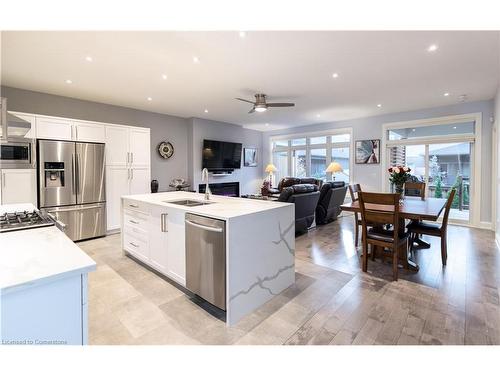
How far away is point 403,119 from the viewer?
607 cm

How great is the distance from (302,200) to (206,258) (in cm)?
258

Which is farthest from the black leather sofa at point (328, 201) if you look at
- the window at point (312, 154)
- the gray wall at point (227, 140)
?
the gray wall at point (227, 140)

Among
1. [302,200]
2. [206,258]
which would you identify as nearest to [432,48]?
[302,200]

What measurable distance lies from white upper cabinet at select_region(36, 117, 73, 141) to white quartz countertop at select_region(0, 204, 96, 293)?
10.7ft

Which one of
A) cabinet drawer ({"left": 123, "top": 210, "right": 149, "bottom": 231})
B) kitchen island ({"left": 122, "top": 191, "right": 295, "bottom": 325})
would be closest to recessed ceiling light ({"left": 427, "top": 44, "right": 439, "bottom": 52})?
kitchen island ({"left": 122, "top": 191, "right": 295, "bottom": 325})

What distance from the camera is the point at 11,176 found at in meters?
3.65

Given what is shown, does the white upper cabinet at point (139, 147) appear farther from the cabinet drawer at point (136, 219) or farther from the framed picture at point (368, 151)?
the framed picture at point (368, 151)

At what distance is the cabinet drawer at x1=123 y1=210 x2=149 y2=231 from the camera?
3009mm

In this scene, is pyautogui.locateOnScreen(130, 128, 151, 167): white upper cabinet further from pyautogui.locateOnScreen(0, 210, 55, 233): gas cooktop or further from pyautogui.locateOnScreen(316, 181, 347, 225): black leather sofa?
pyautogui.locateOnScreen(316, 181, 347, 225): black leather sofa

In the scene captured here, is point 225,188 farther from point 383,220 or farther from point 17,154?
point 17,154

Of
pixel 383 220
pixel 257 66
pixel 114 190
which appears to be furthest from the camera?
pixel 114 190

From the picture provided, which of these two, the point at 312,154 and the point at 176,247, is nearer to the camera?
the point at 176,247
